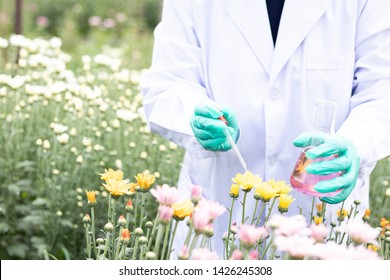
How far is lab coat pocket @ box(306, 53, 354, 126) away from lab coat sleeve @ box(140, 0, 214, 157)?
0.88 feet

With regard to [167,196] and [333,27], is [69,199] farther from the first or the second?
[167,196]

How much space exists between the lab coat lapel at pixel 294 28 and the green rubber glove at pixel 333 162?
342mm

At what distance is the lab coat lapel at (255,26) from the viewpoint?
1.92 meters

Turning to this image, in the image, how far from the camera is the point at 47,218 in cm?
276

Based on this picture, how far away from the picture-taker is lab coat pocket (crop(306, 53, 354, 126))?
189cm

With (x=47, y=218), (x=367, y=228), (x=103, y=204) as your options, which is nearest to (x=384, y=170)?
(x=103, y=204)

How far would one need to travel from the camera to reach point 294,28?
1.88 m

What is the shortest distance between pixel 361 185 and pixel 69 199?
116 centimetres

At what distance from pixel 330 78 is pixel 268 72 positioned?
0.16 meters

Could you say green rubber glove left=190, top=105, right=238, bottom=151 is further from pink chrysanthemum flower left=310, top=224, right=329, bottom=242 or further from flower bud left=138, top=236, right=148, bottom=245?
pink chrysanthemum flower left=310, top=224, right=329, bottom=242

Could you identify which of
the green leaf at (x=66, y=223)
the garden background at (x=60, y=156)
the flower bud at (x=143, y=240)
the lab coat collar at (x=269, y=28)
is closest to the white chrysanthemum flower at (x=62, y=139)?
the garden background at (x=60, y=156)

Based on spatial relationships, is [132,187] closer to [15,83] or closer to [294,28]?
[294,28]

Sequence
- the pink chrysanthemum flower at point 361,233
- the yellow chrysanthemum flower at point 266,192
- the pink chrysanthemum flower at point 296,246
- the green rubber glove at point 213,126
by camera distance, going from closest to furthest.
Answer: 1. the pink chrysanthemum flower at point 296,246
2. the pink chrysanthemum flower at point 361,233
3. the yellow chrysanthemum flower at point 266,192
4. the green rubber glove at point 213,126

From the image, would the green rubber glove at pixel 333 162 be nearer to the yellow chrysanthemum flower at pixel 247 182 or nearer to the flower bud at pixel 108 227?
the yellow chrysanthemum flower at pixel 247 182
